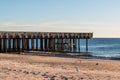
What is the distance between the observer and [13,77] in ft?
56.2

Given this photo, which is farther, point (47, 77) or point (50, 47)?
point (50, 47)

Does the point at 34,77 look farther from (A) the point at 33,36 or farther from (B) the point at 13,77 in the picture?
(A) the point at 33,36

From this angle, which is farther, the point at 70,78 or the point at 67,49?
the point at 67,49

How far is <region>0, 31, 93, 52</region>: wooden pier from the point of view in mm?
48578

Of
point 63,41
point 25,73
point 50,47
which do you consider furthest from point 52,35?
point 25,73

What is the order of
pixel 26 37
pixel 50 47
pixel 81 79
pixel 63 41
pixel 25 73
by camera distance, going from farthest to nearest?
1. pixel 63 41
2. pixel 50 47
3. pixel 26 37
4. pixel 25 73
5. pixel 81 79

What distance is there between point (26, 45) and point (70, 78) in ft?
121

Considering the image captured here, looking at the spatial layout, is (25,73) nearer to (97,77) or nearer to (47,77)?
(47,77)

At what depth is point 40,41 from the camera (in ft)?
183

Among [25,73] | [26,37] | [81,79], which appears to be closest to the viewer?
[81,79]

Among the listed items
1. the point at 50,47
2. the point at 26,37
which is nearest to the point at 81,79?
the point at 26,37

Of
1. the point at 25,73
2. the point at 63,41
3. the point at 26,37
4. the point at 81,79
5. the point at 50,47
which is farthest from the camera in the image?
the point at 63,41

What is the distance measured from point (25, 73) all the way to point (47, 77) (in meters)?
1.97

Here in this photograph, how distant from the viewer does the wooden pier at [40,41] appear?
48578 millimetres
